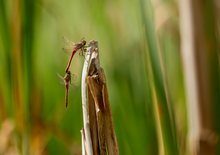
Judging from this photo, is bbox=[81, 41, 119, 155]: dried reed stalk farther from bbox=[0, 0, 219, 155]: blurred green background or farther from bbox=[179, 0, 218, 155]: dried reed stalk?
bbox=[179, 0, 218, 155]: dried reed stalk

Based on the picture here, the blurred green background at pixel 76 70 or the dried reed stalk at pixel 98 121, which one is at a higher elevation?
the blurred green background at pixel 76 70

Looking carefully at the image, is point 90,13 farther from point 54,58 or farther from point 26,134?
point 26,134

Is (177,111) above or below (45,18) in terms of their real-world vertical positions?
below

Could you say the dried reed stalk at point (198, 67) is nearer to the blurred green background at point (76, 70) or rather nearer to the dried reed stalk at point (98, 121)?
the blurred green background at point (76, 70)

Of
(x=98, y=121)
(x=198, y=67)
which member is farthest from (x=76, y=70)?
(x=98, y=121)

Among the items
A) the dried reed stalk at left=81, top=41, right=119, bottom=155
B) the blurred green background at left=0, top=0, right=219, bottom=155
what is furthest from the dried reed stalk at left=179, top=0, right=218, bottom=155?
the dried reed stalk at left=81, top=41, right=119, bottom=155

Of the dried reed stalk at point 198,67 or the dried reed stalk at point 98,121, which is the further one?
the dried reed stalk at point 198,67

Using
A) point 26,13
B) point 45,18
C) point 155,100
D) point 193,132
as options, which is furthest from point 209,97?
point 45,18

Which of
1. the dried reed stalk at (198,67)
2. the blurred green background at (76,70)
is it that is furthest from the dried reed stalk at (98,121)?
the dried reed stalk at (198,67)
